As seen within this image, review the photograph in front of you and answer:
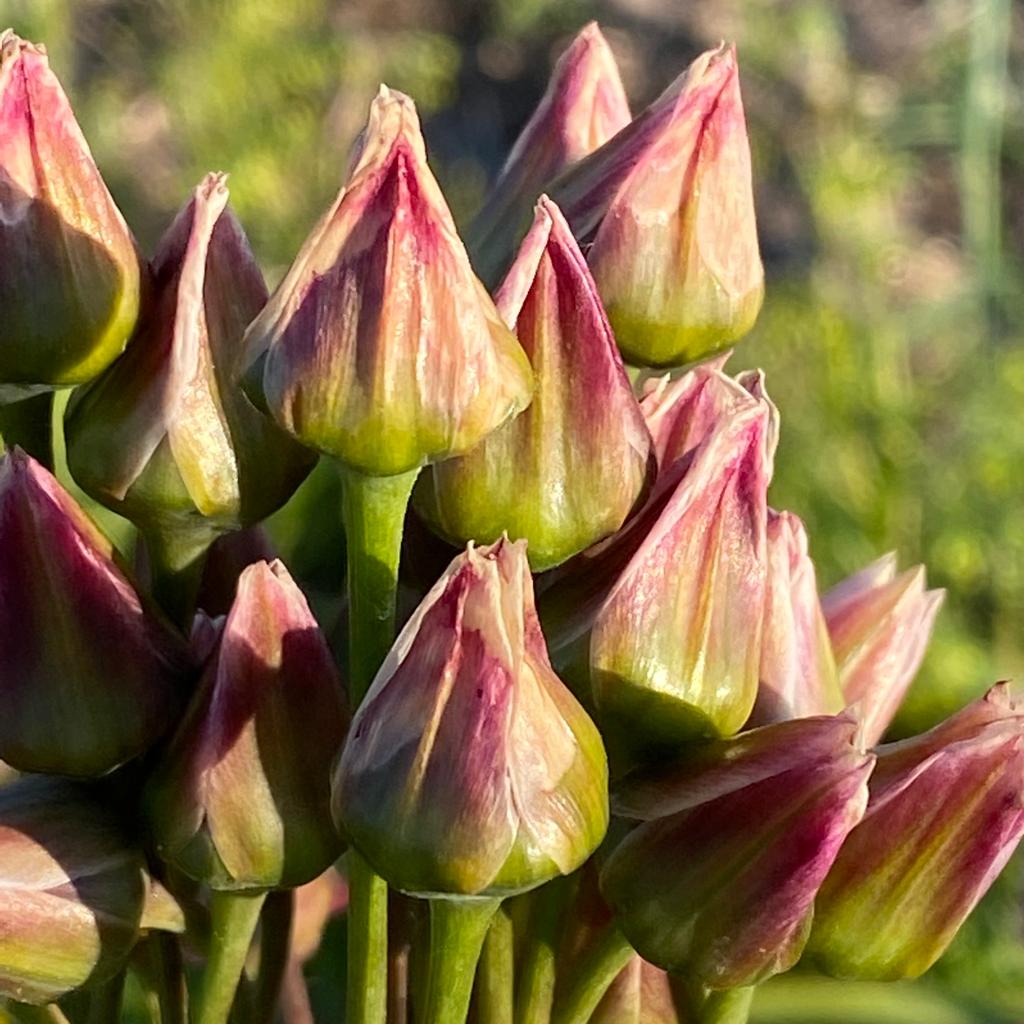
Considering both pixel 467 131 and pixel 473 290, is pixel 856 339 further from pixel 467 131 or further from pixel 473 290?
pixel 473 290

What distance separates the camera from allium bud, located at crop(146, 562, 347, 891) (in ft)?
1.69

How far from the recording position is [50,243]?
1.78 ft

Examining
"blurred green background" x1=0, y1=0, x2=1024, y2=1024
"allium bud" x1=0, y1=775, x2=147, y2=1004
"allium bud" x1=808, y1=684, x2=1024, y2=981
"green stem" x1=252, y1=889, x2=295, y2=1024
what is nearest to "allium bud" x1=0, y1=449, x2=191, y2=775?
"allium bud" x1=0, y1=775, x2=147, y2=1004

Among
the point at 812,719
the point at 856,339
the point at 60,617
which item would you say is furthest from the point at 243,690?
the point at 856,339

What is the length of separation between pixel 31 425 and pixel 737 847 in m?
0.28

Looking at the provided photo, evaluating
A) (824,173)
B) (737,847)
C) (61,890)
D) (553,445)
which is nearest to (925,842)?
(737,847)

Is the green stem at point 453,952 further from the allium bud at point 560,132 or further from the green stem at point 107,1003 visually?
the allium bud at point 560,132

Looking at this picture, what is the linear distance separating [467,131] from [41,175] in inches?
105

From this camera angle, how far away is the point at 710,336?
61 cm

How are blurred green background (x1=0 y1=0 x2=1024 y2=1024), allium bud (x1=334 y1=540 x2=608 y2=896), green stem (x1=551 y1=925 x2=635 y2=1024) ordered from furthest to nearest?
1. blurred green background (x1=0 y1=0 x2=1024 y2=1024)
2. green stem (x1=551 y1=925 x2=635 y2=1024)
3. allium bud (x1=334 y1=540 x2=608 y2=896)

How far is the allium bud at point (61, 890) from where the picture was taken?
53cm

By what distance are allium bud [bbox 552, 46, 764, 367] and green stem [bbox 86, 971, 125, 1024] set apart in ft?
0.96

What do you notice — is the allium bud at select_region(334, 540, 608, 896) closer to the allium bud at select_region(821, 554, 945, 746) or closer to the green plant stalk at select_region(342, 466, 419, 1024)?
the green plant stalk at select_region(342, 466, 419, 1024)

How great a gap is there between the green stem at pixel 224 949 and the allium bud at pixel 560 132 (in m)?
0.25
